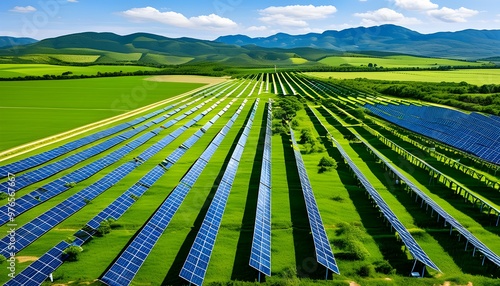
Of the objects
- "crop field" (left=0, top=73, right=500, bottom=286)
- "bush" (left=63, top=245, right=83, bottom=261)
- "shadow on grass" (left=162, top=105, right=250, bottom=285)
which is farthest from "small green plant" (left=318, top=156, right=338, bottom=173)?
"bush" (left=63, top=245, right=83, bottom=261)

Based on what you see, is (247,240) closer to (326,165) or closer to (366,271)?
(366,271)

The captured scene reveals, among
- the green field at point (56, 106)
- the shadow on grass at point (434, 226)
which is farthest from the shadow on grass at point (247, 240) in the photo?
the green field at point (56, 106)

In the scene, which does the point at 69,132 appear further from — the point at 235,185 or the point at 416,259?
the point at 416,259

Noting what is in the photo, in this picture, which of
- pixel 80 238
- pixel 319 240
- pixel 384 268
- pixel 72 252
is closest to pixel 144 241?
pixel 72 252

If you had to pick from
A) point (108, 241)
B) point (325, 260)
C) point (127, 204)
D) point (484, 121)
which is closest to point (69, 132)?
point (127, 204)

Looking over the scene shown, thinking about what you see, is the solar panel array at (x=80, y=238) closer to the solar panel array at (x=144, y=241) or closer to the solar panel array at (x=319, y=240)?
the solar panel array at (x=144, y=241)

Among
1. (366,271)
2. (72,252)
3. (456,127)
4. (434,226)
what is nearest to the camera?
(366,271)
